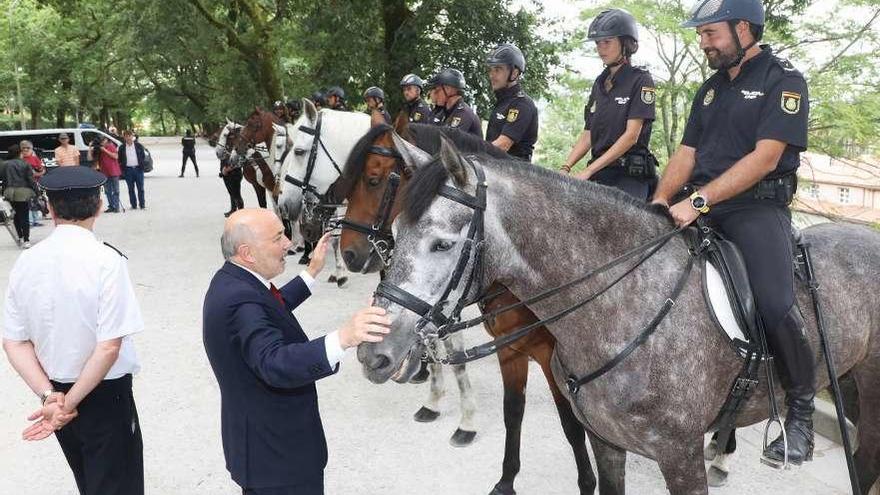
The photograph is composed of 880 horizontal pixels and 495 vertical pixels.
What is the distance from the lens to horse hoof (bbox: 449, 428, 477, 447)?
512 centimetres

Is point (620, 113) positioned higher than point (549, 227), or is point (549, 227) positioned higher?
point (620, 113)

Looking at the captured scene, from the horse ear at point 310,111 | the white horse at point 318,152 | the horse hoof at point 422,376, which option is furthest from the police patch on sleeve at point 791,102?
the horse ear at point 310,111

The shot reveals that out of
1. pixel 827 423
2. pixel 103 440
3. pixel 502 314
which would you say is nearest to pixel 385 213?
pixel 502 314

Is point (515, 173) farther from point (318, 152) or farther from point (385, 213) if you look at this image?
point (318, 152)

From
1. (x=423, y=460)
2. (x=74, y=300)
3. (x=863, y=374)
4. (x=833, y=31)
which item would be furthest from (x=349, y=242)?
(x=833, y=31)

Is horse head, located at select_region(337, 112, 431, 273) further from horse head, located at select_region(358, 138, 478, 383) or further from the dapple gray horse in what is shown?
horse head, located at select_region(358, 138, 478, 383)

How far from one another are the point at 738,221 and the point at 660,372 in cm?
82

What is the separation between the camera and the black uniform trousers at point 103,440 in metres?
3.12

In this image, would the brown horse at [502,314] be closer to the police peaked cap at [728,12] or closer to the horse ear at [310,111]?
the police peaked cap at [728,12]

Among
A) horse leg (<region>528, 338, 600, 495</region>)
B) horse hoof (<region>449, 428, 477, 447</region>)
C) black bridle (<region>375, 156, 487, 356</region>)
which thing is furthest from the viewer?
horse hoof (<region>449, 428, 477, 447</region>)

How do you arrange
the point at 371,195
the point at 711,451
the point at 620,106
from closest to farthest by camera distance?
1. the point at 620,106
2. the point at 711,451
3. the point at 371,195

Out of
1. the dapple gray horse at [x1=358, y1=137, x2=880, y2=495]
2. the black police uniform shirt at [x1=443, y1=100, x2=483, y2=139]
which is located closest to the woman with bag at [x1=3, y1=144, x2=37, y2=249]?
the black police uniform shirt at [x1=443, y1=100, x2=483, y2=139]

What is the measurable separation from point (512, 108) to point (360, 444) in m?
2.96

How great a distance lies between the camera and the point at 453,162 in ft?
8.18
